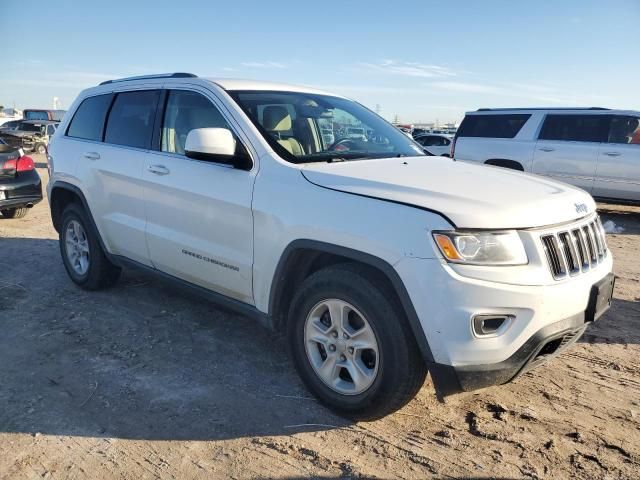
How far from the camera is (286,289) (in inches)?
129

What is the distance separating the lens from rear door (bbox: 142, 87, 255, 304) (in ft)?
11.2

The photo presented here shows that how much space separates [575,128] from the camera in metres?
10.2

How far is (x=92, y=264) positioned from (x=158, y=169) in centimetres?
153

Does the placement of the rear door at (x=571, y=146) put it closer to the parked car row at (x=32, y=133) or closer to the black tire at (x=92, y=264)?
the black tire at (x=92, y=264)

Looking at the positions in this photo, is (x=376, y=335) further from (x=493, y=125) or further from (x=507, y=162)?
(x=493, y=125)

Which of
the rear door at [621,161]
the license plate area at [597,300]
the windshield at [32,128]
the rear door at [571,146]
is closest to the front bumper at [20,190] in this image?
the license plate area at [597,300]

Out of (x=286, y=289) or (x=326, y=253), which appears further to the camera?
(x=286, y=289)

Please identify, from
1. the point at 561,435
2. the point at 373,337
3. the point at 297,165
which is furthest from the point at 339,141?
the point at 561,435

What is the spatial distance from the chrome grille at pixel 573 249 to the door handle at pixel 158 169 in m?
2.60

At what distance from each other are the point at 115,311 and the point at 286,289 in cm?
216

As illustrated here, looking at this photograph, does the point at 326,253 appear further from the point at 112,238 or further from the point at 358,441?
the point at 112,238

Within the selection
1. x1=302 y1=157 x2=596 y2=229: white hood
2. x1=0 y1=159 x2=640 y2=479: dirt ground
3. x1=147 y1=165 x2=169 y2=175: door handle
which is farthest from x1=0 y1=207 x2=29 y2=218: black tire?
x1=302 y1=157 x2=596 y2=229: white hood

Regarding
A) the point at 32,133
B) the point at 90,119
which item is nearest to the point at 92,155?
the point at 90,119

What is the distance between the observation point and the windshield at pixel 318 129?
3508 millimetres
